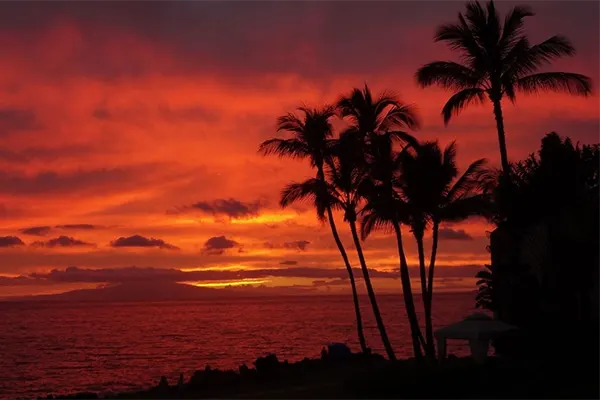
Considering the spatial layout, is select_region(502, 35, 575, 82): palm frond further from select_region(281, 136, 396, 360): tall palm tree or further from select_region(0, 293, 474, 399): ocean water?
select_region(0, 293, 474, 399): ocean water

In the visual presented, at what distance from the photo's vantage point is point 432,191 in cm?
2975

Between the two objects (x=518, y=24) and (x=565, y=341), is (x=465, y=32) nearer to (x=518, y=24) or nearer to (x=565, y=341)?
(x=518, y=24)

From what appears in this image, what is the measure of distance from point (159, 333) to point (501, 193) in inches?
3065

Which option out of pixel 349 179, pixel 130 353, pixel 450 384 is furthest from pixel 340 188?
pixel 130 353

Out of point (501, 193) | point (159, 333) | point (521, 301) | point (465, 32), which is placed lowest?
point (159, 333)

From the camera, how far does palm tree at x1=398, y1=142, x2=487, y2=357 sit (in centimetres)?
2980

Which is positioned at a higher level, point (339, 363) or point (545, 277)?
point (545, 277)

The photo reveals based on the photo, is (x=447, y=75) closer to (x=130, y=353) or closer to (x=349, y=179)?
(x=349, y=179)

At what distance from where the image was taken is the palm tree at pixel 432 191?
29797mm

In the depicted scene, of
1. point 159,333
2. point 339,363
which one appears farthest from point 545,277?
point 159,333

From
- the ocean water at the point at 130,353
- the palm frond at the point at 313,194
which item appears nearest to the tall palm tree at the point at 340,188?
the palm frond at the point at 313,194

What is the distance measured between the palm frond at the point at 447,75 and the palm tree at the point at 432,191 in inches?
128

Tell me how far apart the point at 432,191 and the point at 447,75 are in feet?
15.5

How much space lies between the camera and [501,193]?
26.6 metres
